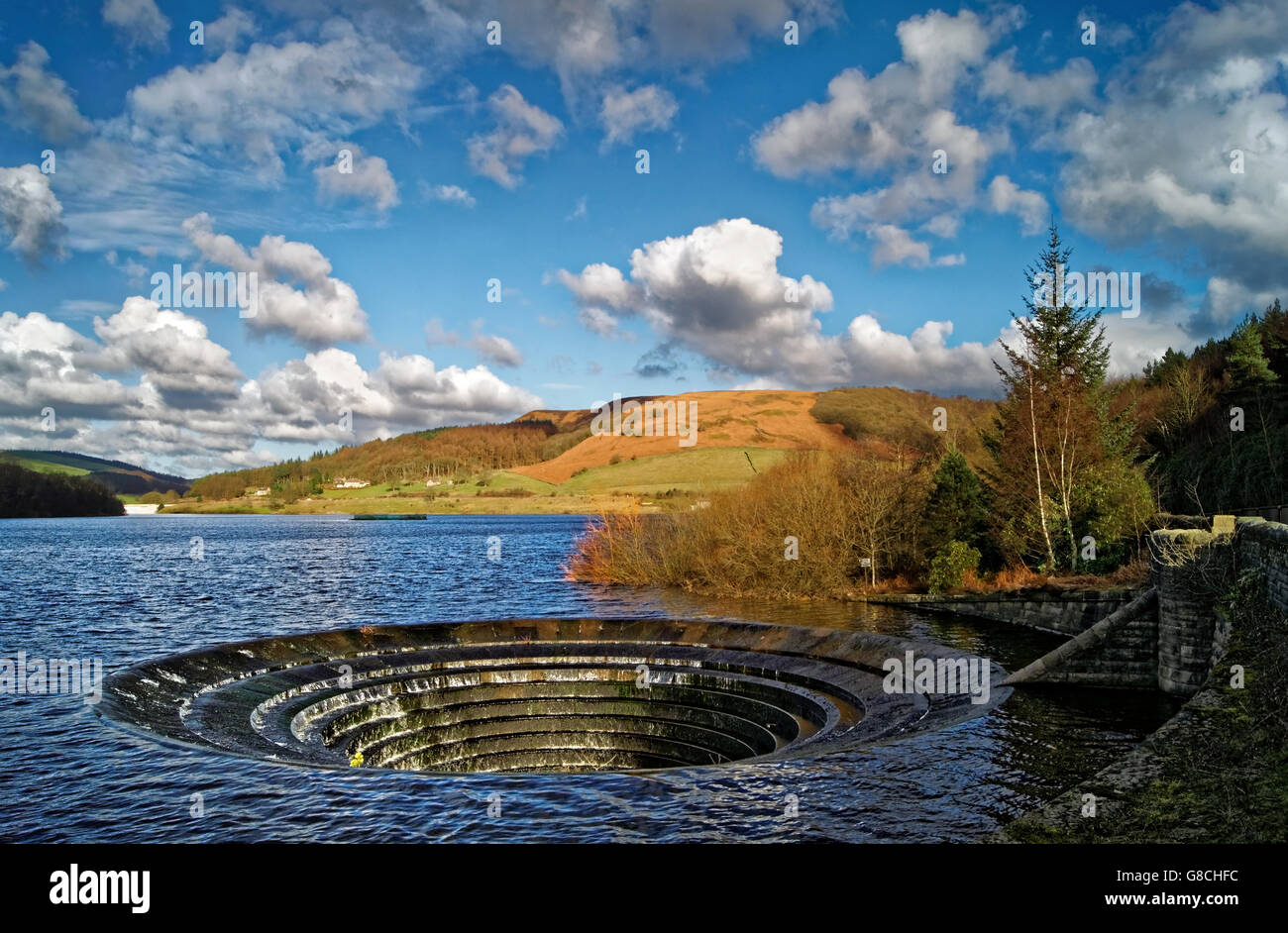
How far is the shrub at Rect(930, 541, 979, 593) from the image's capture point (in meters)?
39.7

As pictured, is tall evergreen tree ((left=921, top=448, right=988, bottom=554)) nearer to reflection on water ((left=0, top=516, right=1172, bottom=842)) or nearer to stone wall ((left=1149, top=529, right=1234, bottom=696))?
reflection on water ((left=0, top=516, right=1172, bottom=842))

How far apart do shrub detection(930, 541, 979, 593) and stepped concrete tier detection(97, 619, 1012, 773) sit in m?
14.9

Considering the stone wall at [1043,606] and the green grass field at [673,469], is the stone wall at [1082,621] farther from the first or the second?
the green grass field at [673,469]

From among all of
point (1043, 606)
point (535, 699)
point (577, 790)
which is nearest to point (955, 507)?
point (1043, 606)

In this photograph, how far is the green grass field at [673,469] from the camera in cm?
10600

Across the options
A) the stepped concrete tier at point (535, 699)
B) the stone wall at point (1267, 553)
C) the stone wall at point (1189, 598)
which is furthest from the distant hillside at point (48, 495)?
the stone wall at point (1267, 553)

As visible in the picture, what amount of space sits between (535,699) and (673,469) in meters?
98.5

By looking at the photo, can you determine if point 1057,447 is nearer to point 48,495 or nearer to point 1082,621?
point 1082,621

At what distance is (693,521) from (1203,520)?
27.3 m

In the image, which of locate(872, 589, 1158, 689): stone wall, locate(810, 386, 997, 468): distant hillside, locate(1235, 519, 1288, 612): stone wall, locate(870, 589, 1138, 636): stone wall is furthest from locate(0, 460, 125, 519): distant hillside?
locate(1235, 519, 1288, 612): stone wall

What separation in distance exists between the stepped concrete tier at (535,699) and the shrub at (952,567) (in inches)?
585

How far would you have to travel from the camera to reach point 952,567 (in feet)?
131
